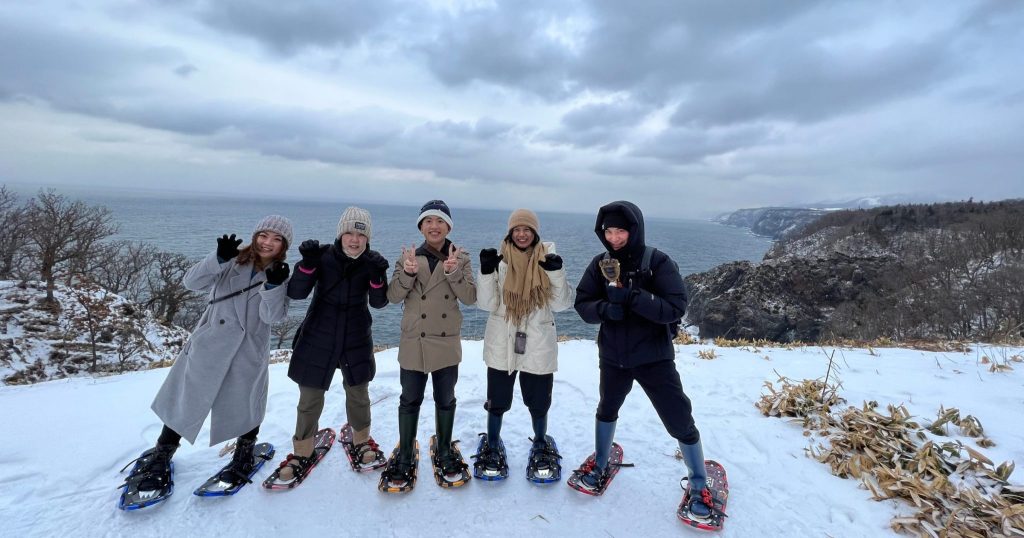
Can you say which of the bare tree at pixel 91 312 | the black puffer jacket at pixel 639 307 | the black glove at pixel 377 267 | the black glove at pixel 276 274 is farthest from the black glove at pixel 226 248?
the bare tree at pixel 91 312

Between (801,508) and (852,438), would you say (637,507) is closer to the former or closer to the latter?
(801,508)

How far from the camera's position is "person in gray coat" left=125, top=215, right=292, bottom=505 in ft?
11.7

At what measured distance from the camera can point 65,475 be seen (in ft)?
11.9

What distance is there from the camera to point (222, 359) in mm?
3602

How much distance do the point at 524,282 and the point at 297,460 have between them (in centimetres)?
277

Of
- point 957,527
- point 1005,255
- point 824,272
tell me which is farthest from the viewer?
point 824,272

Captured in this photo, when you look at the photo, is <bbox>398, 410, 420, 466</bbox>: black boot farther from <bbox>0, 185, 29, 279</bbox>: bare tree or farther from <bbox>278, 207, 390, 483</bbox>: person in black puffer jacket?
<bbox>0, 185, 29, 279</bbox>: bare tree

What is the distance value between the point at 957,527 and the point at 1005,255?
135 feet

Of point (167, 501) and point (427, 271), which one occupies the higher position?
point (427, 271)

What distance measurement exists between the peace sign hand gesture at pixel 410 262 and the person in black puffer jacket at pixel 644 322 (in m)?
1.59

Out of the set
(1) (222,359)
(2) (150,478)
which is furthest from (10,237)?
(1) (222,359)

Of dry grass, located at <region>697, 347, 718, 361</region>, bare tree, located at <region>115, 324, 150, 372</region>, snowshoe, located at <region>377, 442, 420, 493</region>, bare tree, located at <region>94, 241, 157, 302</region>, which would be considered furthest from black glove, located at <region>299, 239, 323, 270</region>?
bare tree, located at <region>94, 241, 157, 302</region>

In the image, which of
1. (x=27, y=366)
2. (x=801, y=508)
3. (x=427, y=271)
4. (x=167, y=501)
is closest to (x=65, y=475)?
(x=167, y=501)

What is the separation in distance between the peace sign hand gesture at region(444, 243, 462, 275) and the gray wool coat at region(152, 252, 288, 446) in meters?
1.46
